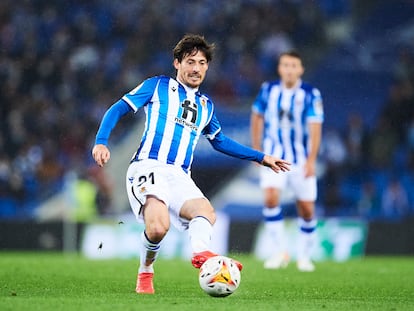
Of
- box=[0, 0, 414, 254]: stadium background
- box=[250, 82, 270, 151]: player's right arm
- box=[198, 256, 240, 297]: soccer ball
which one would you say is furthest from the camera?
box=[0, 0, 414, 254]: stadium background

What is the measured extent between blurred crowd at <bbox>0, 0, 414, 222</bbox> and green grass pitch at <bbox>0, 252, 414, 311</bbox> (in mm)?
7197

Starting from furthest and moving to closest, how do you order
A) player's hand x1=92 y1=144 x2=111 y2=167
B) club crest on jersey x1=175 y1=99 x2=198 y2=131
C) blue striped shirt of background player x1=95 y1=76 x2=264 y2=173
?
1. club crest on jersey x1=175 y1=99 x2=198 y2=131
2. blue striped shirt of background player x1=95 y1=76 x2=264 y2=173
3. player's hand x1=92 y1=144 x2=111 y2=167

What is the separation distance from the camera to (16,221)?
1576cm

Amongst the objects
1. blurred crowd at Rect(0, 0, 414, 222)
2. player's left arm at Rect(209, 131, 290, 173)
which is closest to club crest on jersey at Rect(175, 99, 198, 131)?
player's left arm at Rect(209, 131, 290, 173)

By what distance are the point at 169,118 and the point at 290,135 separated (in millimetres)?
4083

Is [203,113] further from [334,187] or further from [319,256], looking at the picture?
[334,187]

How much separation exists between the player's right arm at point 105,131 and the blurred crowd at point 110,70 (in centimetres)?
1122

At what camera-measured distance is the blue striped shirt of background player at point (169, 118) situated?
7.35 m

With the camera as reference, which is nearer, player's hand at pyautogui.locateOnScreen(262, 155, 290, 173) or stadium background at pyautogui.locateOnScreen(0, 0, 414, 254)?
player's hand at pyautogui.locateOnScreen(262, 155, 290, 173)

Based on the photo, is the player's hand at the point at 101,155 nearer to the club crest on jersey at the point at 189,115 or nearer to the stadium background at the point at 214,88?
the club crest on jersey at the point at 189,115

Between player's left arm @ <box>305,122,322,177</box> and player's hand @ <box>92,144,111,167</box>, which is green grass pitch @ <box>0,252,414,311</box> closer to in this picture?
player's hand @ <box>92,144,111,167</box>

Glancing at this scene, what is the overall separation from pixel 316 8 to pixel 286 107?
445 inches

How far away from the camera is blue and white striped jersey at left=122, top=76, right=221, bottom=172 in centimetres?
736

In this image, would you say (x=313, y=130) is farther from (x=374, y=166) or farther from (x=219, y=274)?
(x=374, y=166)
